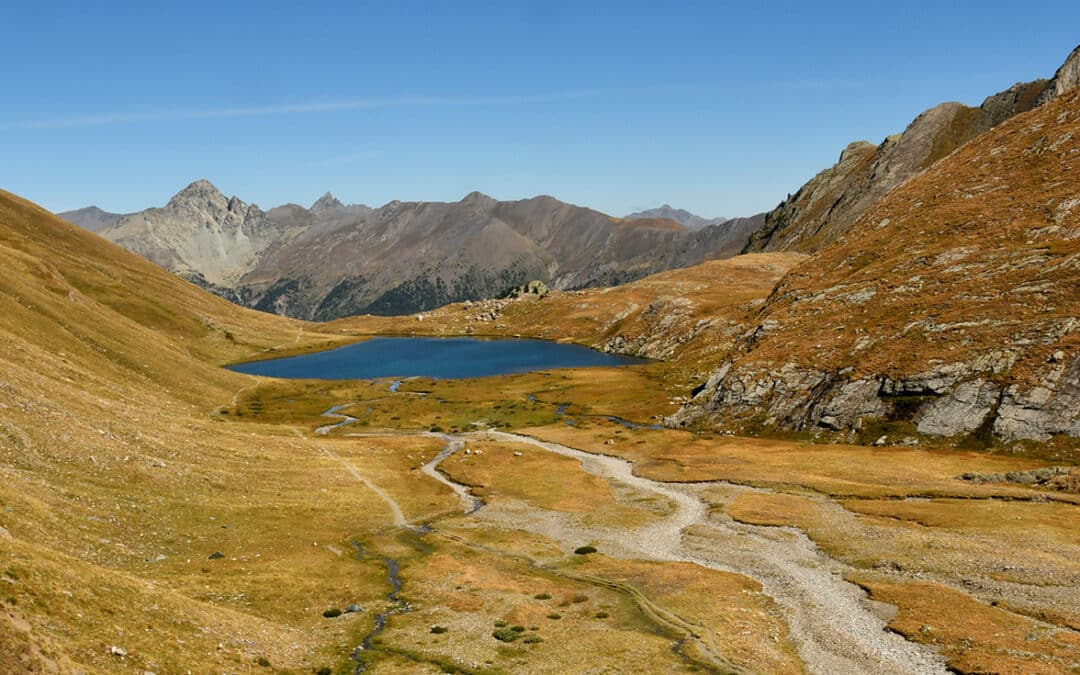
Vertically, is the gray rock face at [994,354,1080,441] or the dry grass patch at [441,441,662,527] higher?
the gray rock face at [994,354,1080,441]

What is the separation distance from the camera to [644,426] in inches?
6024

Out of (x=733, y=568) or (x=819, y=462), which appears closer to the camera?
(x=733, y=568)

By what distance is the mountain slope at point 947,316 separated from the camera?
353 ft

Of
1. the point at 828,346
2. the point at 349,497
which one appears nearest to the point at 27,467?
the point at 349,497

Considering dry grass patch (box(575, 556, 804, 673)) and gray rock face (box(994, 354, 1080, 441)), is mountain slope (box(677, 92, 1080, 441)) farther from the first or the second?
dry grass patch (box(575, 556, 804, 673))

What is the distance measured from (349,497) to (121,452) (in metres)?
27.2

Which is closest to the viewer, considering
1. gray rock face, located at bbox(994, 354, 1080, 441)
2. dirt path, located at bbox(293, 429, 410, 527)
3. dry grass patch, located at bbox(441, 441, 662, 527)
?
dirt path, located at bbox(293, 429, 410, 527)

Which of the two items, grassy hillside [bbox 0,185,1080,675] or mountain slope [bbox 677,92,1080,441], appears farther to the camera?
mountain slope [bbox 677,92,1080,441]

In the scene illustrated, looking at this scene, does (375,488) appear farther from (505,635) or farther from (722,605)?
(722,605)

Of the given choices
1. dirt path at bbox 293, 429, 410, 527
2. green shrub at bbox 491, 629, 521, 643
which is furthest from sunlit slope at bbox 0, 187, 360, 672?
green shrub at bbox 491, 629, 521, 643

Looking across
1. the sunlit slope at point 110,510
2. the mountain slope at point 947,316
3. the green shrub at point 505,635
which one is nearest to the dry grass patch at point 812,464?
the mountain slope at point 947,316

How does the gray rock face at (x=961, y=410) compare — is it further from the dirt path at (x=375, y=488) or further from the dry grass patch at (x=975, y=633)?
the dirt path at (x=375, y=488)

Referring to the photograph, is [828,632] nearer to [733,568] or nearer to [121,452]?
[733,568]

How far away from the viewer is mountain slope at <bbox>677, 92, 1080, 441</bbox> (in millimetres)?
107500
